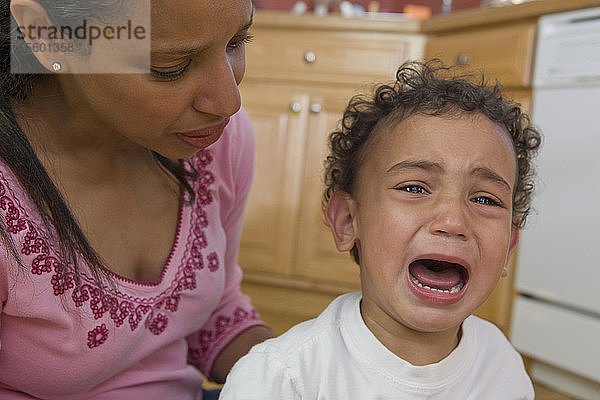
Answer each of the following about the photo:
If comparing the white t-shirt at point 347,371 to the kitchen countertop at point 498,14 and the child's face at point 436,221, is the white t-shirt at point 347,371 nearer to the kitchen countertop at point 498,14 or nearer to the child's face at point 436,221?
the child's face at point 436,221

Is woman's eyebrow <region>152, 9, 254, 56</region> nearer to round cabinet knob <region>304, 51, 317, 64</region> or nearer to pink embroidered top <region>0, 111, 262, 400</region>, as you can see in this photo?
pink embroidered top <region>0, 111, 262, 400</region>

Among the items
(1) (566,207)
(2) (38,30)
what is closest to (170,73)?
(2) (38,30)

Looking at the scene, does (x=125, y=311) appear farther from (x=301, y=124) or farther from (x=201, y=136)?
(x=301, y=124)

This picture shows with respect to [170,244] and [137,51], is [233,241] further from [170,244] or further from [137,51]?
[137,51]

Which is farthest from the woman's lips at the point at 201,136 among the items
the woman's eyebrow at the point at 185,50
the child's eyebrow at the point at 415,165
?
the child's eyebrow at the point at 415,165

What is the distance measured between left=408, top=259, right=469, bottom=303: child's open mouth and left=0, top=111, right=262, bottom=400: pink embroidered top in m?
0.29

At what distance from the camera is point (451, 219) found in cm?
81

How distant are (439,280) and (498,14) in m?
1.57

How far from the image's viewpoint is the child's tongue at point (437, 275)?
827mm

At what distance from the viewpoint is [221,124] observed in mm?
812

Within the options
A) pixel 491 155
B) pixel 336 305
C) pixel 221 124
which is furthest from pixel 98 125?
pixel 491 155

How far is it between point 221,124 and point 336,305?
0.29 meters

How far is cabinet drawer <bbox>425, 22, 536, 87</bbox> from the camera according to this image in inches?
82.6

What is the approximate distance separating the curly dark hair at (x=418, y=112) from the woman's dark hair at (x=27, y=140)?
1.25 ft
